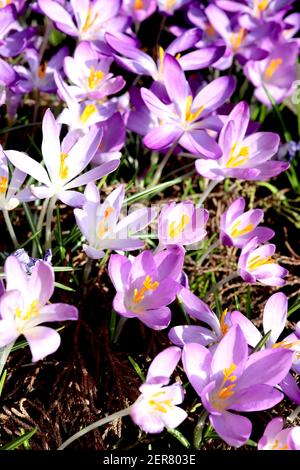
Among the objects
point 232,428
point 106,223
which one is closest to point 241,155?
point 106,223

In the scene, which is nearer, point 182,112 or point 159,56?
point 182,112

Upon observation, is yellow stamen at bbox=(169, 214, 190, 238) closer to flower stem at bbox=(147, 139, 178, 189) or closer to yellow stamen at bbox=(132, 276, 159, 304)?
yellow stamen at bbox=(132, 276, 159, 304)

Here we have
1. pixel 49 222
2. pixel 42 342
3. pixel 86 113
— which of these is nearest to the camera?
pixel 42 342

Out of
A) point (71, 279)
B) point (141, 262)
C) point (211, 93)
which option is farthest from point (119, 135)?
point (141, 262)

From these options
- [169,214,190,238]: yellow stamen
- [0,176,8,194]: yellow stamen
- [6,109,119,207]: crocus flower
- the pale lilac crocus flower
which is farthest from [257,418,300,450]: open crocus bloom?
the pale lilac crocus flower

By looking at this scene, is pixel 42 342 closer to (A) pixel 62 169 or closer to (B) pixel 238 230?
(A) pixel 62 169

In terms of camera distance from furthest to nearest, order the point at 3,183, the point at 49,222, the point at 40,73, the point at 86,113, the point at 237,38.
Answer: the point at 237,38 < the point at 40,73 < the point at 86,113 < the point at 49,222 < the point at 3,183
